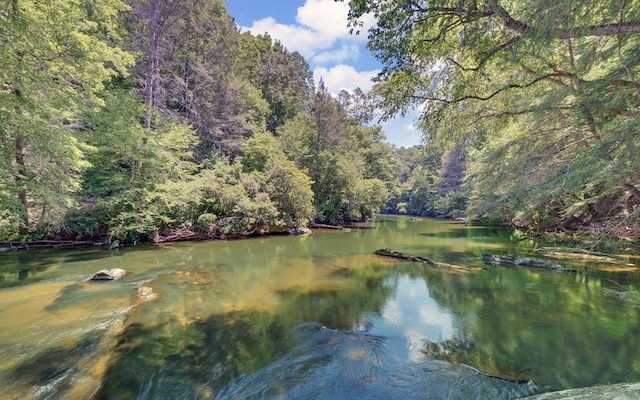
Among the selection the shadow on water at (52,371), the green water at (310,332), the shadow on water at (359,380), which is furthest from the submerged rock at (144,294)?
the shadow on water at (359,380)

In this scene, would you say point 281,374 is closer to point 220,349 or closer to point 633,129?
point 220,349

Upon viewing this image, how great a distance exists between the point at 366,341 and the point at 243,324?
254 cm

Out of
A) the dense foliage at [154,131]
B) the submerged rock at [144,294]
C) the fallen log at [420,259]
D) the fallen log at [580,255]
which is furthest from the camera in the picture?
the fallen log at [580,255]

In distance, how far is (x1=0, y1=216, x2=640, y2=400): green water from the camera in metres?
3.99

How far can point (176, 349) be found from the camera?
4.90m

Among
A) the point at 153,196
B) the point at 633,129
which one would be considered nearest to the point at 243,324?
the point at 633,129

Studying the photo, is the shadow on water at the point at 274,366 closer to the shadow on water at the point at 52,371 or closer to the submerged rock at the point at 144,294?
the shadow on water at the point at 52,371

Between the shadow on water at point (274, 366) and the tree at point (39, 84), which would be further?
the tree at point (39, 84)

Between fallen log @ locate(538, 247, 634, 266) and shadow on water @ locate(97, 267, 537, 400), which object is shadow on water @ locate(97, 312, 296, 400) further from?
fallen log @ locate(538, 247, 634, 266)

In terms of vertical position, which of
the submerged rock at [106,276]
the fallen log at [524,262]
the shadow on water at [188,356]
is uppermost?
the submerged rock at [106,276]

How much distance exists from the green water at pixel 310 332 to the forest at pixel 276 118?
213 cm

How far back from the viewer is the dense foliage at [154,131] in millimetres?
7816

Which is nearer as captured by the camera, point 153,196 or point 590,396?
point 590,396

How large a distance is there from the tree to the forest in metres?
0.05
